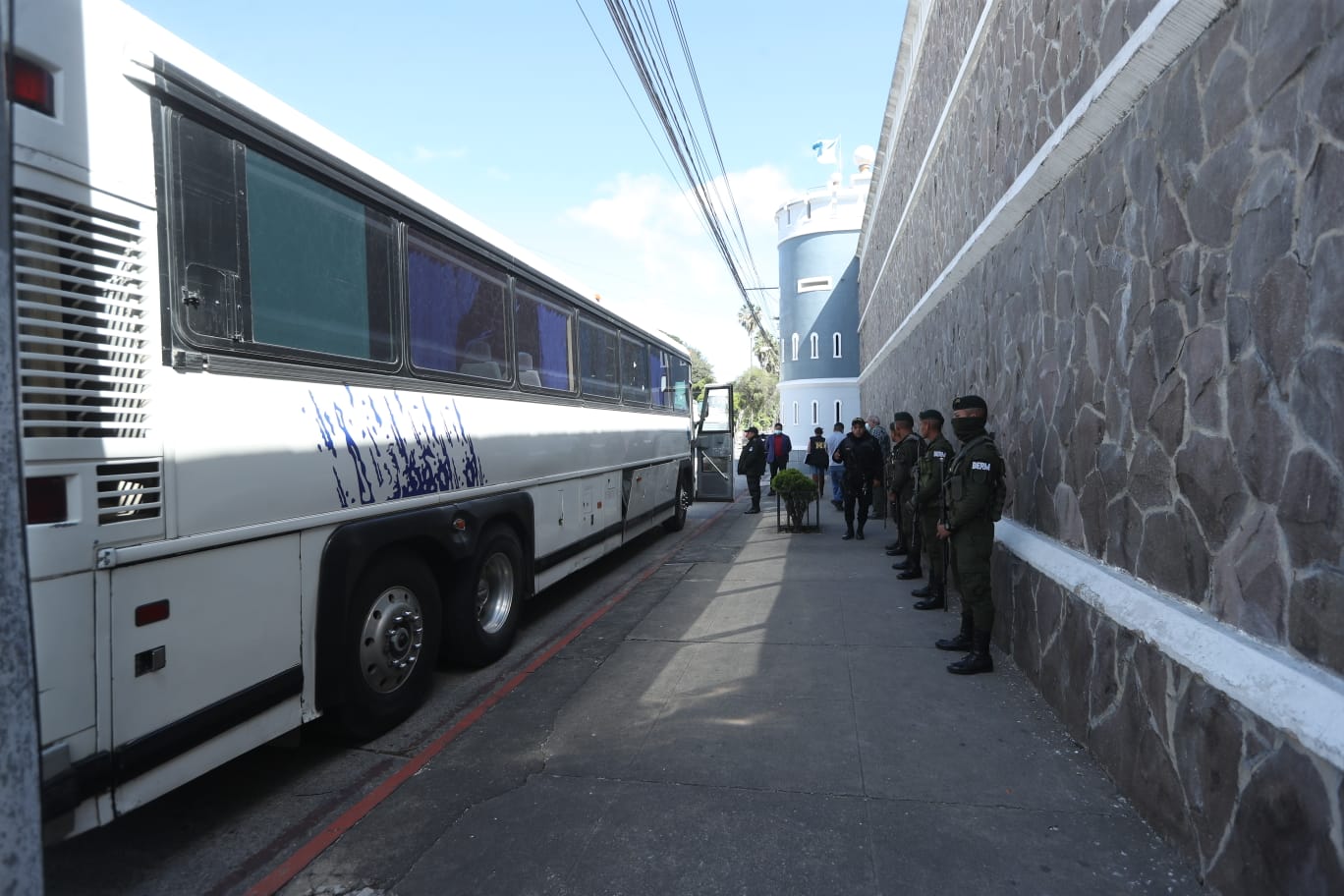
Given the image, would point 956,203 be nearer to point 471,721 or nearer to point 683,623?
point 683,623

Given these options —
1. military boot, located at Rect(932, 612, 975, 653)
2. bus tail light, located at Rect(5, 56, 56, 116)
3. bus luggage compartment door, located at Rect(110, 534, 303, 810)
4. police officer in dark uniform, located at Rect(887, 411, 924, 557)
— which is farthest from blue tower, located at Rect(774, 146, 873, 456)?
bus tail light, located at Rect(5, 56, 56, 116)

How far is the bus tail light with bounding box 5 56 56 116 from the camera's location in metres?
2.34

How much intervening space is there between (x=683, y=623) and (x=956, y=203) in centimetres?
494

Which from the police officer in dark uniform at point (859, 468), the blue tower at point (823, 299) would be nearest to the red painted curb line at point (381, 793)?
the police officer in dark uniform at point (859, 468)

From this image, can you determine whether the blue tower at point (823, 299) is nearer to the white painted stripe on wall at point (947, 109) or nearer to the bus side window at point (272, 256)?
the white painted stripe on wall at point (947, 109)

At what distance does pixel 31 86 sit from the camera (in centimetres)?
242

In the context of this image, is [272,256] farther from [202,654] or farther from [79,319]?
[202,654]

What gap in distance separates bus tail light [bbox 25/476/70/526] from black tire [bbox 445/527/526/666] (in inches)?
107

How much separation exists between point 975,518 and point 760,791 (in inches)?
97.3

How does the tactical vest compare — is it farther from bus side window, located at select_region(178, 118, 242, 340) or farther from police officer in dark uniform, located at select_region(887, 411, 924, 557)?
bus side window, located at select_region(178, 118, 242, 340)

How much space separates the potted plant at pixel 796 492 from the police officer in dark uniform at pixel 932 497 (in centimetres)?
446

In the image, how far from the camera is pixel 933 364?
929 centimetres

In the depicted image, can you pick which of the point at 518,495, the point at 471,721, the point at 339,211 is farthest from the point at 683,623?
the point at 339,211

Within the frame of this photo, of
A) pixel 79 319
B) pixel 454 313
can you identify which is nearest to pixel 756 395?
pixel 454 313
